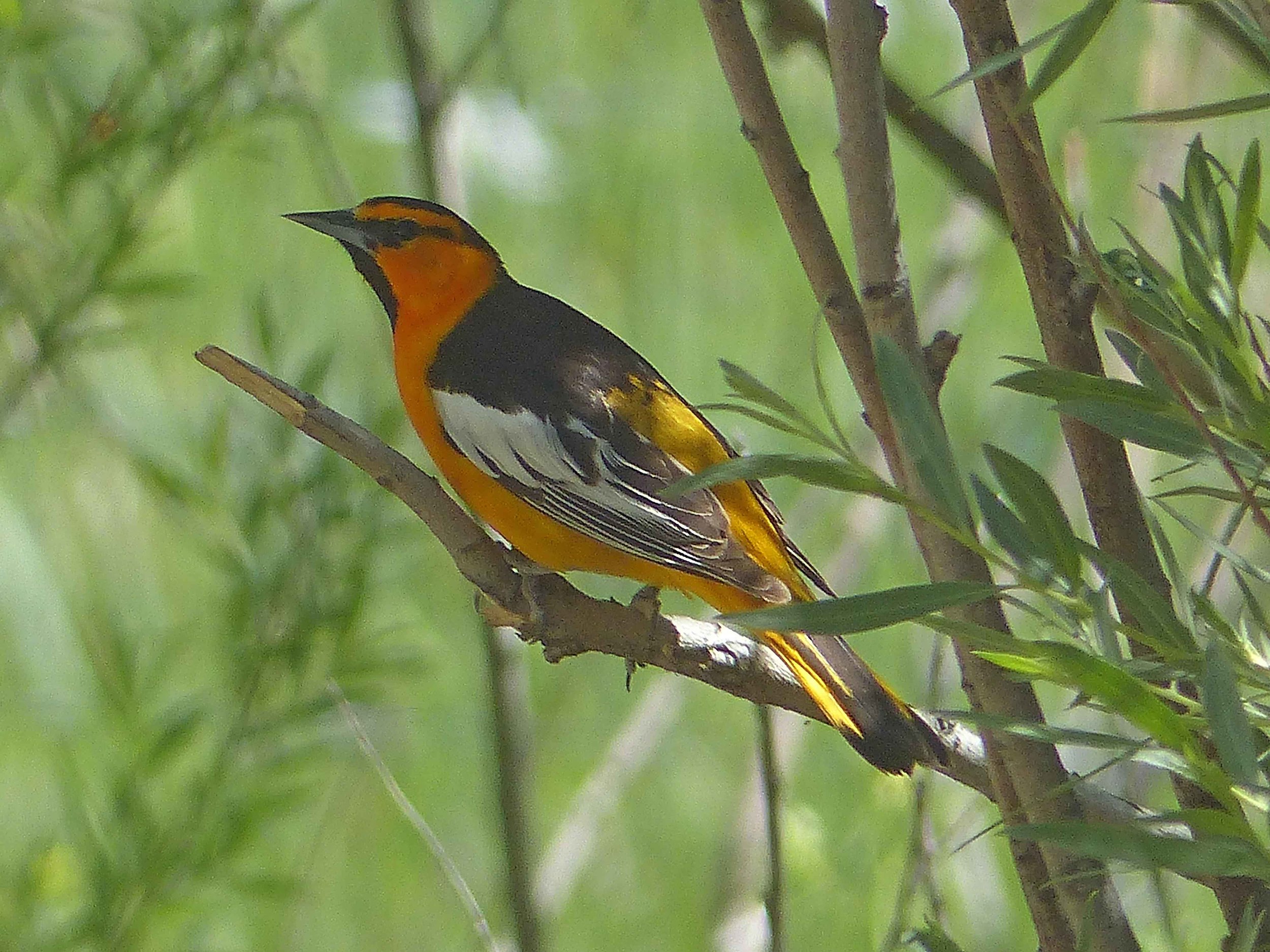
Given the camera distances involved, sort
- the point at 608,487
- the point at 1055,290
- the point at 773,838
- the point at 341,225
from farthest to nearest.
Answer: the point at 341,225, the point at 608,487, the point at 773,838, the point at 1055,290

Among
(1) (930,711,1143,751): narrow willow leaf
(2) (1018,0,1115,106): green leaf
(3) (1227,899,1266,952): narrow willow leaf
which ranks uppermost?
(2) (1018,0,1115,106): green leaf

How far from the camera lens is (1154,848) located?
782 mm

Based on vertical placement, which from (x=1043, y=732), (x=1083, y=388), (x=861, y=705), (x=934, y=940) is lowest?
(x=934, y=940)

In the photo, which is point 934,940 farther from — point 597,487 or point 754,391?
point 597,487

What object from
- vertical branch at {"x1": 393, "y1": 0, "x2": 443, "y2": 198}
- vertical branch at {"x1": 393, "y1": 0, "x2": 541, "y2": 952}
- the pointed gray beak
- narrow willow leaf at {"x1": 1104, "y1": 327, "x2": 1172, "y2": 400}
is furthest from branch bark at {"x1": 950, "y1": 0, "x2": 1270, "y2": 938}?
the pointed gray beak

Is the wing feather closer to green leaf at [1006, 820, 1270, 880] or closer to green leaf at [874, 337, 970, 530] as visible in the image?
green leaf at [874, 337, 970, 530]

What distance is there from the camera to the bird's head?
2.81 m

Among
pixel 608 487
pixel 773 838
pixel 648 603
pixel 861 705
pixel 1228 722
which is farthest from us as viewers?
pixel 608 487

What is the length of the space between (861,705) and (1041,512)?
735 millimetres

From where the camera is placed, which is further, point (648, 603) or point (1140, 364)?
point (648, 603)

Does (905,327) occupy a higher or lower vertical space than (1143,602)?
higher

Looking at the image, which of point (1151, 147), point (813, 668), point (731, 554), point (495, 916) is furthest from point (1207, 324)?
point (495, 916)

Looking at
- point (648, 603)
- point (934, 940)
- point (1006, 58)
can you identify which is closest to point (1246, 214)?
point (1006, 58)

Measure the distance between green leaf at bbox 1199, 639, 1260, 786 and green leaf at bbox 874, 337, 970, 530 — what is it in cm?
19
